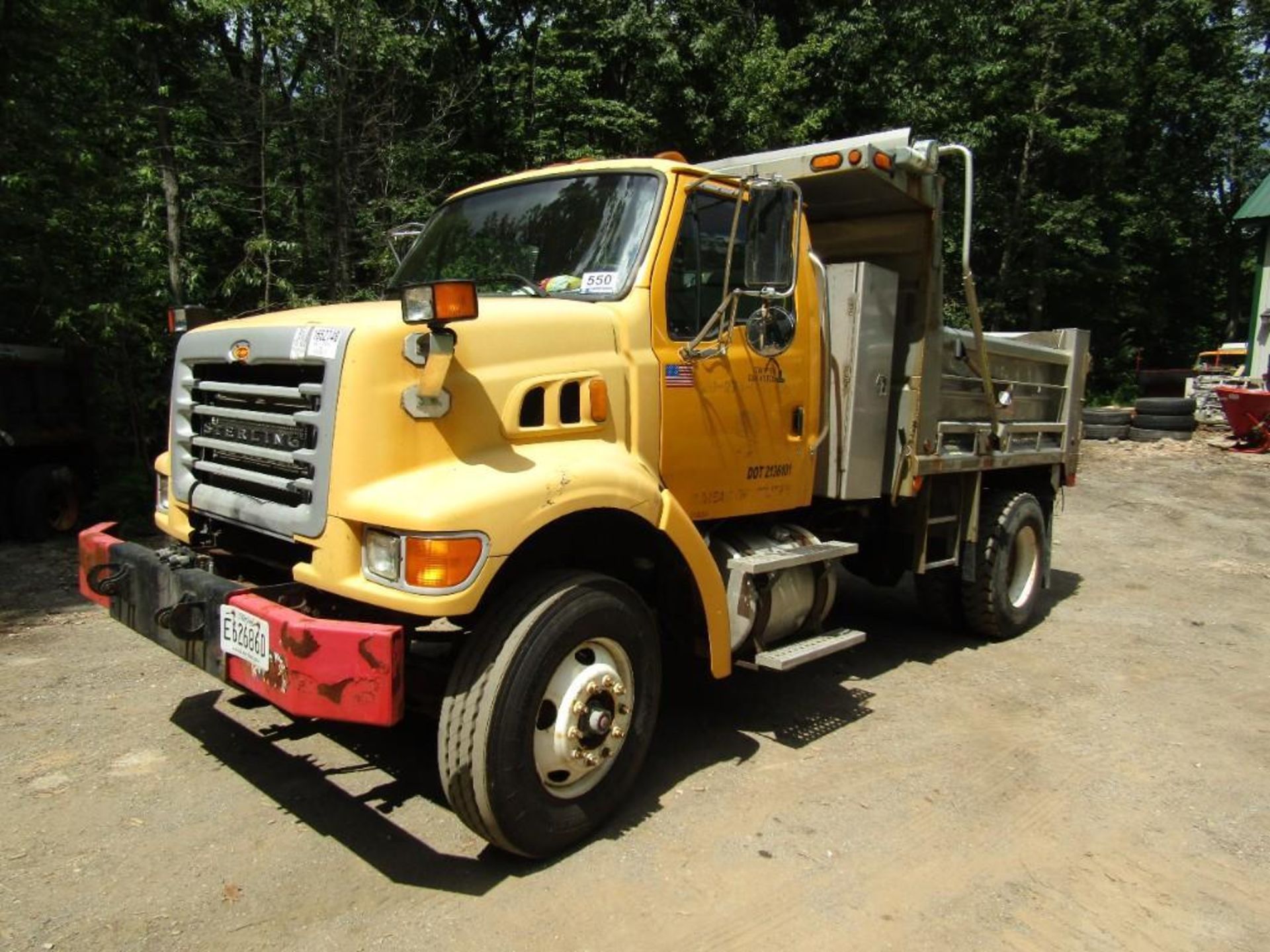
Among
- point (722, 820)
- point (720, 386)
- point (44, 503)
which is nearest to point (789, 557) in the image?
point (720, 386)

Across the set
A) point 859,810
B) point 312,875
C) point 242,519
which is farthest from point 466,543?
point 859,810

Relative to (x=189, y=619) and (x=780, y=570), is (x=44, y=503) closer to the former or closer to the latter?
(x=189, y=619)

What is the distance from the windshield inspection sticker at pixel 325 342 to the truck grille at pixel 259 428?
0.06m

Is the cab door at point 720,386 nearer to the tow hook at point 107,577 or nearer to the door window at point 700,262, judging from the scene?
the door window at point 700,262

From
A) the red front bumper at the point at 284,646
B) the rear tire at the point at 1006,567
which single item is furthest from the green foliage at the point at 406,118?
the rear tire at the point at 1006,567

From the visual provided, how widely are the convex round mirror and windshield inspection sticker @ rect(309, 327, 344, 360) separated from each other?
5.74 feet

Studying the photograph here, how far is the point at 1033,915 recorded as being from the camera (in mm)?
3102

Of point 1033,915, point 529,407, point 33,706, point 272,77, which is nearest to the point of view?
point 1033,915

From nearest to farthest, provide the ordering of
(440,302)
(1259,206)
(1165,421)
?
1. (440,302)
2. (1165,421)
3. (1259,206)

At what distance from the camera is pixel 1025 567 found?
6750 mm

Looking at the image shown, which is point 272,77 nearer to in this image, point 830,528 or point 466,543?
point 830,528

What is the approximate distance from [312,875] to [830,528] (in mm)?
3468

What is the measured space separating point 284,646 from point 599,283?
6.26ft

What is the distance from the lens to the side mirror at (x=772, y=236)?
3729 mm
